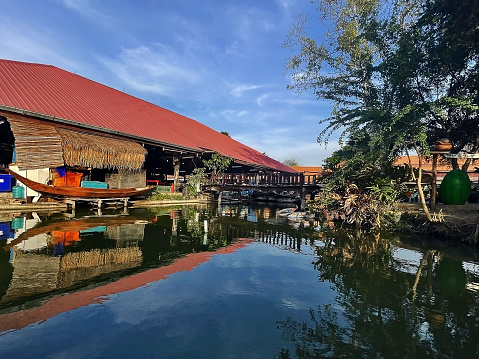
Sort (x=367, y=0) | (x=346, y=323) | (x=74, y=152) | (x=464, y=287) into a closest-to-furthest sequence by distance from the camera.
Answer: (x=346, y=323), (x=464, y=287), (x=74, y=152), (x=367, y=0)

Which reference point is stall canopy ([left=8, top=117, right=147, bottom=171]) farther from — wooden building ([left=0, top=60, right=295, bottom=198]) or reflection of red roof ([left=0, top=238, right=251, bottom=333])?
reflection of red roof ([left=0, top=238, right=251, bottom=333])

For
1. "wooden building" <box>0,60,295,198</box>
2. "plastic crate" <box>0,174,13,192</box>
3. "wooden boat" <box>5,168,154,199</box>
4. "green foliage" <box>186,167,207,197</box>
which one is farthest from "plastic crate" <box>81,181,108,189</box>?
"green foliage" <box>186,167,207,197</box>

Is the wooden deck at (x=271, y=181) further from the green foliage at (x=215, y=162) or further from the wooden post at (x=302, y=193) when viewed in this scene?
the green foliage at (x=215, y=162)

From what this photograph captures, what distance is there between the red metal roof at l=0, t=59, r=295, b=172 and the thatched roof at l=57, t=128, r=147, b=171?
669 mm

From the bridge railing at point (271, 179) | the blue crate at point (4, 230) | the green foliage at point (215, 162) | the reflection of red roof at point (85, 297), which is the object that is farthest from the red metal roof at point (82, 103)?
the reflection of red roof at point (85, 297)

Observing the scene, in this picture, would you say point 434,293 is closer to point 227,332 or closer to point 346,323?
point 346,323

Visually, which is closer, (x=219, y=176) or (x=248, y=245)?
(x=248, y=245)

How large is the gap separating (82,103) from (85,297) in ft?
48.1

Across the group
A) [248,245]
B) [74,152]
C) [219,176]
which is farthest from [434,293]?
[219,176]

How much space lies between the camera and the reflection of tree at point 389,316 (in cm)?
272

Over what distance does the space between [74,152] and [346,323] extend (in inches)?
508

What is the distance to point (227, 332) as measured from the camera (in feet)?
9.68

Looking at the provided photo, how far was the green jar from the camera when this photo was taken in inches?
369

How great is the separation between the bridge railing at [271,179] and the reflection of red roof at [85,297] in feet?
37.7
